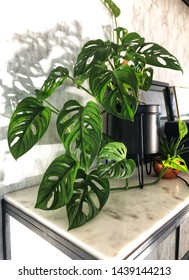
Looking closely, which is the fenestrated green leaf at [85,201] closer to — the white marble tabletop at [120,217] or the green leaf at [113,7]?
the white marble tabletop at [120,217]

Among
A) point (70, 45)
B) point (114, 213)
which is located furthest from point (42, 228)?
point (70, 45)

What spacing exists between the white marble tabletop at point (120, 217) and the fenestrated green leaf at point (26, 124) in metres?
0.21

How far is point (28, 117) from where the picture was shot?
0.65m

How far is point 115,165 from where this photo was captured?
0.64 metres

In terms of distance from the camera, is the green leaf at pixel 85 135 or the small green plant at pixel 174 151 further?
the small green plant at pixel 174 151

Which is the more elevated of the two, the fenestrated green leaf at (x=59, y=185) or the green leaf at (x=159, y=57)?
the green leaf at (x=159, y=57)

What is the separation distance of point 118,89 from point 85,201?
33 cm

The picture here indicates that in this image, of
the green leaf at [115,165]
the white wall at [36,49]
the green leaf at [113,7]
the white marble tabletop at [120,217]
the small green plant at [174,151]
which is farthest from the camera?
the green leaf at [113,7]

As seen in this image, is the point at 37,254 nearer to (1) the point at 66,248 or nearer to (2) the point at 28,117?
(1) the point at 66,248

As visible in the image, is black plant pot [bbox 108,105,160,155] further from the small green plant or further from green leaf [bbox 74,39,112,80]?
green leaf [bbox 74,39,112,80]

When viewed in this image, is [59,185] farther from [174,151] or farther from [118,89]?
[174,151]

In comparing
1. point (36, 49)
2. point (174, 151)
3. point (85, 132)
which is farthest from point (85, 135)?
point (174, 151)

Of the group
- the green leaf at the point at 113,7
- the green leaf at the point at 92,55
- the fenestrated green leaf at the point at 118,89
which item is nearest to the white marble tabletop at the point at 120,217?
the fenestrated green leaf at the point at 118,89

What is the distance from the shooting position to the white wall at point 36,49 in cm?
77
